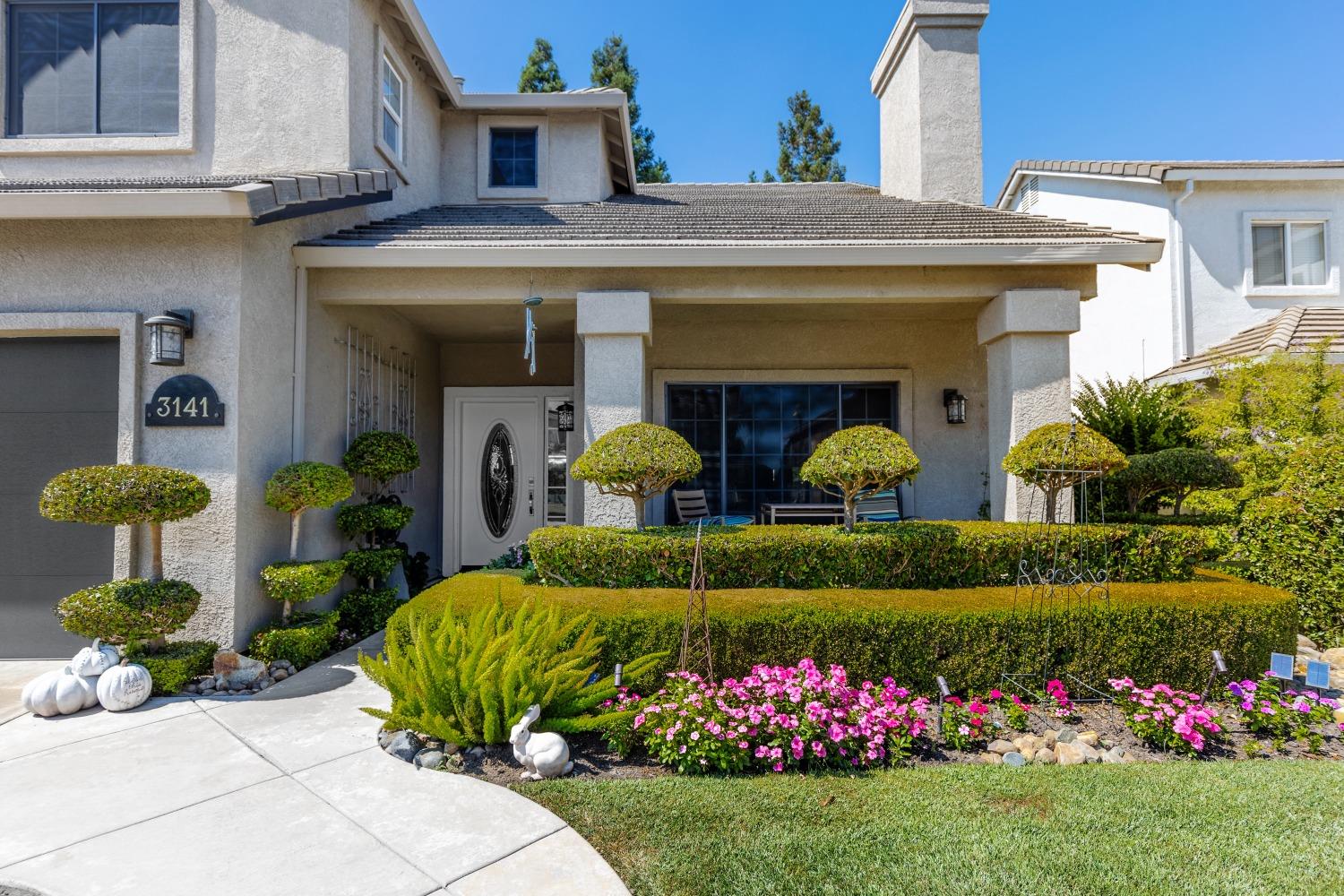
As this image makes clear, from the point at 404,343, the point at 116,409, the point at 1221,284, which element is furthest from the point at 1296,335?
the point at 116,409

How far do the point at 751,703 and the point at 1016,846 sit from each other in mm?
1497

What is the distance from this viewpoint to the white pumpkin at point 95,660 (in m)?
4.77

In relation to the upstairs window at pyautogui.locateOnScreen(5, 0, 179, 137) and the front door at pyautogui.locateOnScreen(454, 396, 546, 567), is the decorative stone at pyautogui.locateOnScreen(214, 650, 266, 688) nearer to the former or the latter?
the front door at pyautogui.locateOnScreen(454, 396, 546, 567)

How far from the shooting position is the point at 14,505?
5699 millimetres

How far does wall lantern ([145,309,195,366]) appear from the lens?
17.6 feet

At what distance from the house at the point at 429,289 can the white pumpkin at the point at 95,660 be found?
0.64m

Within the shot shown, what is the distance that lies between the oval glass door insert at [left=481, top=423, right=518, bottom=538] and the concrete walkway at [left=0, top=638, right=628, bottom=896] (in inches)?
225

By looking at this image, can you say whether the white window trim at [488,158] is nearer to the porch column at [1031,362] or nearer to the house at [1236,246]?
the porch column at [1031,362]

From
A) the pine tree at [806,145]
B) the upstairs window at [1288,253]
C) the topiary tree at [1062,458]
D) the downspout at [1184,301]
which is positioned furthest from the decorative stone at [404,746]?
the pine tree at [806,145]

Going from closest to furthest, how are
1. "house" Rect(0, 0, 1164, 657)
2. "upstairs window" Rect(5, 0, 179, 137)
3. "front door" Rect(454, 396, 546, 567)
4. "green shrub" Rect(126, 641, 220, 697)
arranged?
"green shrub" Rect(126, 641, 220, 697)
"house" Rect(0, 0, 1164, 657)
"upstairs window" Rect(5, 0, 179, 137)
"front door" Rect(454, 396, 546, 567)

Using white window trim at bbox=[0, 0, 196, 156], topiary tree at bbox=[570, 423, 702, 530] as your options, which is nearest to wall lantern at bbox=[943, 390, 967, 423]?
topiary tree at bbox=[570, 423, 702, 530]

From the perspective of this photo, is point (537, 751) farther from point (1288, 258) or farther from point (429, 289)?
point (1288, 258)

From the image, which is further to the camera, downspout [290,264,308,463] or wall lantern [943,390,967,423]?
wall lantern [943,390,967,423]

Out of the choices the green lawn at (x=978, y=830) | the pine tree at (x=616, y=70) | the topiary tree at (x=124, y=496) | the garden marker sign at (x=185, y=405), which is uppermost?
the pine tree at (x=616, y=70)
